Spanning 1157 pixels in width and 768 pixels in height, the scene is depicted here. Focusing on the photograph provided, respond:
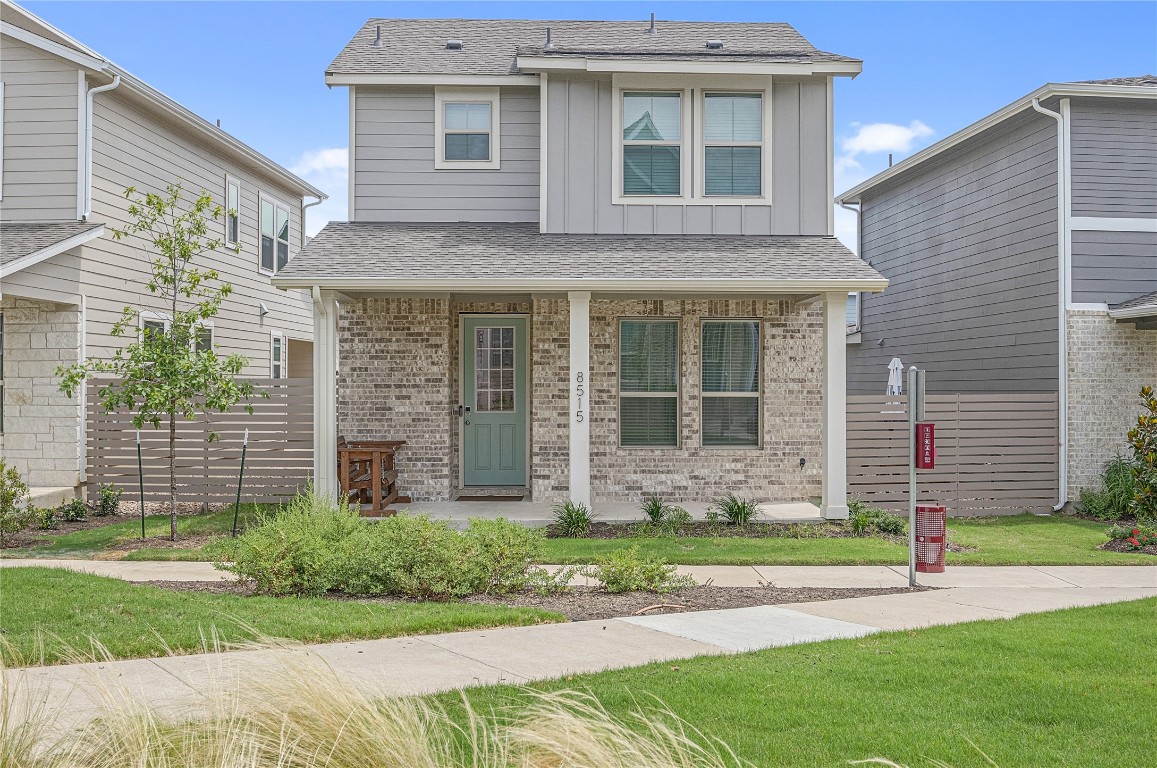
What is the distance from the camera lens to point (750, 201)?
12.3 metres

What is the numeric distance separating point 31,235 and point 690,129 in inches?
348

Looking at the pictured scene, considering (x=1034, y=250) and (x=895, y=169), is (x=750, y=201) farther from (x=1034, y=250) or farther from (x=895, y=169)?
(x=895, y=169)

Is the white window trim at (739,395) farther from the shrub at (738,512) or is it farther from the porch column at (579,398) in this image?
the porch column at (579,398)

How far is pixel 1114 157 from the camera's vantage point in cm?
1297

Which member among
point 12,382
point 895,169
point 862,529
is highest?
point 895,169

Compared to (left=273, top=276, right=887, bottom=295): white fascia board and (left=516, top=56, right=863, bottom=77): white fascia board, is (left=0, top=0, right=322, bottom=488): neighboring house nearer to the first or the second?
(left=273, top=276, right=887, bottom=295): white fascia board

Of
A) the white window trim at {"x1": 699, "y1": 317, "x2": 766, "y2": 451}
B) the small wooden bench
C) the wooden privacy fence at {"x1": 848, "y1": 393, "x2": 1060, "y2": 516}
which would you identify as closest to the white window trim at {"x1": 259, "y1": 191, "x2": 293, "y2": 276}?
the small wooden bench

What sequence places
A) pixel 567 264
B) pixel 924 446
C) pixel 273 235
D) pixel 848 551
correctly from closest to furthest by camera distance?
1. pixel 924 446
2. pixel 848 551
3. pixel 567 264
4. pixel 273 235

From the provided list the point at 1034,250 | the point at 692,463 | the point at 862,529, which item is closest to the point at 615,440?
the point at 692,463

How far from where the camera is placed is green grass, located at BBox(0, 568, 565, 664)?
18.2 ft

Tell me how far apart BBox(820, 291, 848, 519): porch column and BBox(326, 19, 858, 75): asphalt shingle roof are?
3.43m

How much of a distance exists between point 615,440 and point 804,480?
268 centimetres

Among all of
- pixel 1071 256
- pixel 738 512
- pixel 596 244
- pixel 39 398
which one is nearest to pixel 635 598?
pixel 738 512

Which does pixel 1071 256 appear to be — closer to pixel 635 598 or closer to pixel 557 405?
pixel 557 405
